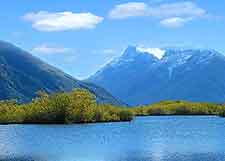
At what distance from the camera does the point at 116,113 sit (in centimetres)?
19688

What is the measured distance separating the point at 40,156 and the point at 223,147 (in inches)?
1075

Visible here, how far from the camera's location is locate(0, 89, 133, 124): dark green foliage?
565 feet

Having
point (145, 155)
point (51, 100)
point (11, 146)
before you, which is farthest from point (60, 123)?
point (145, 155)

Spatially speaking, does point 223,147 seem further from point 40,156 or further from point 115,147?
point 40,156

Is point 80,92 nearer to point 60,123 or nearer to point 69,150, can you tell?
point 60,123

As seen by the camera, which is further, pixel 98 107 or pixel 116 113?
pixel 116 113

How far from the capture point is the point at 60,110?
172375 millimetres

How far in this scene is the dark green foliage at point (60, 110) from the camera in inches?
6781

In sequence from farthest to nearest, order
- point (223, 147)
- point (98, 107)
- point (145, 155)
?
point (98, 107)
point (223, 147)
point (145, 155)

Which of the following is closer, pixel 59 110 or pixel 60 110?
pixel 60 110

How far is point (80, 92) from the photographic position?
176 m

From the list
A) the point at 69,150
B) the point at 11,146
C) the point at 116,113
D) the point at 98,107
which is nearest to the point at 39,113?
the point at 98,107

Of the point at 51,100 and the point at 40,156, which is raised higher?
the point at 51,100

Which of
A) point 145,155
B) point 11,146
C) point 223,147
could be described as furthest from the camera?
point 11,146
